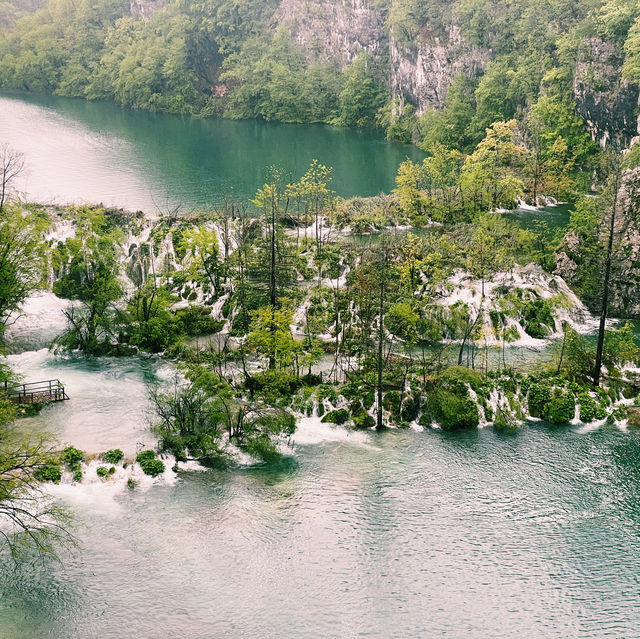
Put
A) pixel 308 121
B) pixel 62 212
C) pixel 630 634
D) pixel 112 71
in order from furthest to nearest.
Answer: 1. pixel 112 71
2. pixel 308 121
3. pixel 62 212
4. pixel 630 634

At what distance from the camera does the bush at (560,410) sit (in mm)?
38781

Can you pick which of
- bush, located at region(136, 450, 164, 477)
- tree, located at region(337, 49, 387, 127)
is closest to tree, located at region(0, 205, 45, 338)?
bush, located at region(136, 450, 164, 477)

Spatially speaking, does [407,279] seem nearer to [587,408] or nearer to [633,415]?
[587,408]

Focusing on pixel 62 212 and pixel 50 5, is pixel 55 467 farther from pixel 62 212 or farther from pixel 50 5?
pixel 50 5

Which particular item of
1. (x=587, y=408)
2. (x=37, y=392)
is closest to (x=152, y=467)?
(x=37, y=392)

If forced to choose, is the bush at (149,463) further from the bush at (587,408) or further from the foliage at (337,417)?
the bush at (587,408)

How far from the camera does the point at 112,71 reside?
13975cm

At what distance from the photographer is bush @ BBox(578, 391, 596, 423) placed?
38862 mm

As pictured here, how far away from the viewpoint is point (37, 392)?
132 feet

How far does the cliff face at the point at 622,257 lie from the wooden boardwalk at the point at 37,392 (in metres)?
33.0

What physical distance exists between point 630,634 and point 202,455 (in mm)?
19146

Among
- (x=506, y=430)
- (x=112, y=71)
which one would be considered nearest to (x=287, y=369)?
(x=506, y=430)

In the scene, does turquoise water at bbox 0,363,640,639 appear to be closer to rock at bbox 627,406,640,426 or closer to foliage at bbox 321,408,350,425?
foliage at bbox 321,408,350,425

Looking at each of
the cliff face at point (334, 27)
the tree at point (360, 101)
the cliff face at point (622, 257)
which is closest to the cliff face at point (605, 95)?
the cliff face at point (622, 257)
